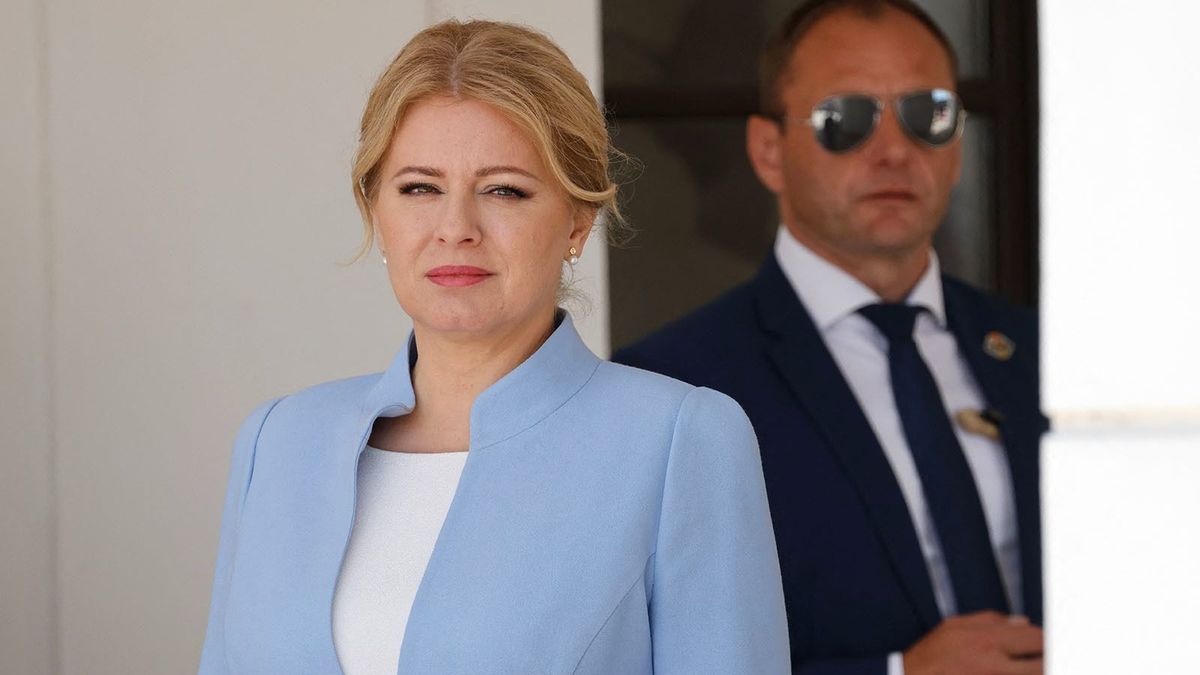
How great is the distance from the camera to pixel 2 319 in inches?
158

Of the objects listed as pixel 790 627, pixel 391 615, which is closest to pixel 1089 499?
pixel 391 615

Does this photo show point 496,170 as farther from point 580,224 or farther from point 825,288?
point 825,288

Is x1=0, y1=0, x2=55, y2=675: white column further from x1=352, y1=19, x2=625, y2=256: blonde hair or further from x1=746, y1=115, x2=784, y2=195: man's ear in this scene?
x1=352, y1=19, x2=625, y2=256: blonde hair

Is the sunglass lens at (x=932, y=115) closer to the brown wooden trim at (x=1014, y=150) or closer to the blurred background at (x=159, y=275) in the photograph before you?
the blurred background at (x=159, y=275)

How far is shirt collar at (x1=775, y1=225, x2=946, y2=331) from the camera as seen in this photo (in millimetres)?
3240

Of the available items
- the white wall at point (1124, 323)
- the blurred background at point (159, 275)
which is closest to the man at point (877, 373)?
the blurred background at point (159, 275)

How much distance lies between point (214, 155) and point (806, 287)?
158cm

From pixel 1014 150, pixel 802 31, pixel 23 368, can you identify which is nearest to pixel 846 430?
pixel 802 31

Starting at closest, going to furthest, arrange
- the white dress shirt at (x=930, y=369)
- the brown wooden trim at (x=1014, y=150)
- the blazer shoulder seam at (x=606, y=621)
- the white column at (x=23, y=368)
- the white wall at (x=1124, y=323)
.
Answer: the white wall at (x=1124, y=323) < the blazer shoulder seam at (x=606, y=621) < the white dress shirt at (x=930, y=369) < the white column at (x=23, y=368) < the brown wooden trim at (x=1014, y=150)

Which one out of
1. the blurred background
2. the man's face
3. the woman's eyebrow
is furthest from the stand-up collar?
the blurred background

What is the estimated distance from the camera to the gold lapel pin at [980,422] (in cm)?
317

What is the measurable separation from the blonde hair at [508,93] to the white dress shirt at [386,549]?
370 millimetres

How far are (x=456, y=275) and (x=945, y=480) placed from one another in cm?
128

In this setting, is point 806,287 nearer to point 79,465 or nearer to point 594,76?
point 594,76
